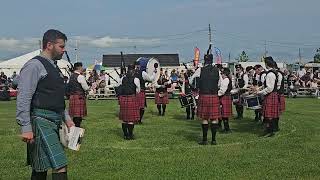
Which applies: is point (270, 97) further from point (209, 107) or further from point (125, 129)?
point (125, 129)

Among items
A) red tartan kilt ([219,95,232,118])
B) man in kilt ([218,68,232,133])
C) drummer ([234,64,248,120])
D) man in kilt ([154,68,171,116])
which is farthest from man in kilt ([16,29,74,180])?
man in kilt ([154,68,171,116])

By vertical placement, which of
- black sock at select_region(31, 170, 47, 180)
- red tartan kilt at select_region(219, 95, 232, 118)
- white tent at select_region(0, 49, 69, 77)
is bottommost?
black sock at select_region(31, 170, 47, 180)

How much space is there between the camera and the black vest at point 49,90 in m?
4.06

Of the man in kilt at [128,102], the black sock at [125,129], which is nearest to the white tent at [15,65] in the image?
the man in kilt at [128,102]

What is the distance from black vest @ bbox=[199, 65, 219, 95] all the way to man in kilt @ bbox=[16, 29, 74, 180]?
15.3ft

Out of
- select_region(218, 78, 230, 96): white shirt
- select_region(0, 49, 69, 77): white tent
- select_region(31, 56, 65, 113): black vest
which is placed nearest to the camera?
select_region(31, 56, 65, 113): black vest

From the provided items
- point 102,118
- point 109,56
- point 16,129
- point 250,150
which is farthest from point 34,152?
point 109,56

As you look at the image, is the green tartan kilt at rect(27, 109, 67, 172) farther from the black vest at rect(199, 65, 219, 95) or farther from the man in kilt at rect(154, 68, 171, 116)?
the man in kilt at rect(154, 68, 171, 116)

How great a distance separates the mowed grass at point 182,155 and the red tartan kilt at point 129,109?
15.3 inches

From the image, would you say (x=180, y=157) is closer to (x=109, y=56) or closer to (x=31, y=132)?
(x=31, y=132)

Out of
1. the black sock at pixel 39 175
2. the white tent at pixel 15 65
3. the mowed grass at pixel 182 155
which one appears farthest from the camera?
the white tent at pixel 15 65

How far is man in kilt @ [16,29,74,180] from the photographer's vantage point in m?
4.01

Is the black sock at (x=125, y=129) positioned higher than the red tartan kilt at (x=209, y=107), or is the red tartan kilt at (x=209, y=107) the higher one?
the red tartan kilt at (x=209, y=107)

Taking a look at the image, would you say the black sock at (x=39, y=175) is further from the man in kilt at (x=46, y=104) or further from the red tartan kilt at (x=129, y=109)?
the red tartan kilt at (x=129, y=109)
